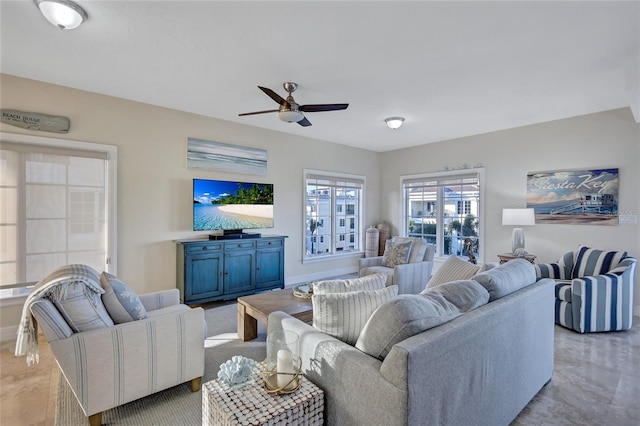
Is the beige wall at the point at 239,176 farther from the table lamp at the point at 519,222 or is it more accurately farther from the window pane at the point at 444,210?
the table lamp at the point at 519,222

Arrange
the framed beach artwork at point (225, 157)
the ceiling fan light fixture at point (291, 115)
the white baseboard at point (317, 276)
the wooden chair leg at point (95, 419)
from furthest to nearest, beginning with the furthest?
the white baseboard at point (317, 276) → the framed beach artwork at point (225, 157) → the ceiling fan light fixture at point (291, 115) → the wooden chair leg at point (95, 419)

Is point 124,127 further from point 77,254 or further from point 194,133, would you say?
point 77,254

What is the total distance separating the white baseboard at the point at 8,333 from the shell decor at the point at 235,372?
323cm

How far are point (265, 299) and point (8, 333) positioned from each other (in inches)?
Answer: 106

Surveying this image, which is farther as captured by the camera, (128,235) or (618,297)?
(128,235)

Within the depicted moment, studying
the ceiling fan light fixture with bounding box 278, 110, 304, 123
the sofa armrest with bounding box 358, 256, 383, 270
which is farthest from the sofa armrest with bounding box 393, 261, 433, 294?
the ceiling fan light fixture with bounding box 278, 110, 304, 123

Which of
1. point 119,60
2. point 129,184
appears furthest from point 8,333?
point 119,60

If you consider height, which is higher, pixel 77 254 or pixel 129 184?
pixel 129 184

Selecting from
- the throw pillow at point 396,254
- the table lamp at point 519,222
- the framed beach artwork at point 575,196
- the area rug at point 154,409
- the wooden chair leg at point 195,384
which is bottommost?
the area rug at point 154,409

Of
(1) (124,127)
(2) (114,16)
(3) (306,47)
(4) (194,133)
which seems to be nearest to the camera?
(2) (114,16)

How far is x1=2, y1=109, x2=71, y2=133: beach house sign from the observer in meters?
3.09

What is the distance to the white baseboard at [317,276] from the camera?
5.34 metres

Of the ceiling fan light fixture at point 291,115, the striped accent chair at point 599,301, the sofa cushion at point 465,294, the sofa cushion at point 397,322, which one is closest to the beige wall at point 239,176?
the striped accent chair at point 599,301

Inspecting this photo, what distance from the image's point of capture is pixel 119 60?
2766mm
